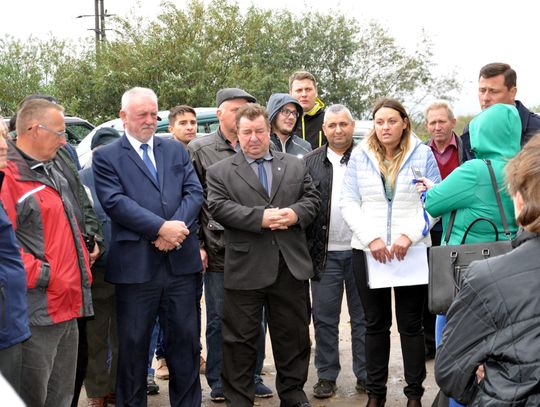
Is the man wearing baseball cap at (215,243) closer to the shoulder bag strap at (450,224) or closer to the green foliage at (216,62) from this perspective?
the shoulder bag strap at (450,224)

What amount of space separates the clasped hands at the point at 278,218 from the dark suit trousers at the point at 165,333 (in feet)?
2.17

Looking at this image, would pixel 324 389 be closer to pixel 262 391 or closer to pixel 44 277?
pixel 262 391

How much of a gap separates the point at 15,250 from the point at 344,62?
2737 centimetres

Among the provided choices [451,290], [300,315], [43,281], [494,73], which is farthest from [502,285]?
[494,73]

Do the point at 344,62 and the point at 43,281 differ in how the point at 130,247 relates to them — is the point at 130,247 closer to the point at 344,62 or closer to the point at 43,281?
the point at 43,281

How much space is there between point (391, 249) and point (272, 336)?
107 centimetres

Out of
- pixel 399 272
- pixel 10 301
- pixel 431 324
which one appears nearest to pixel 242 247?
pixel 399 272

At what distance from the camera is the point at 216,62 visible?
85.0 feet

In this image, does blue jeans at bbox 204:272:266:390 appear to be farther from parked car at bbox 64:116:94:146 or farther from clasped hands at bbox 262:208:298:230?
parked car at bbox 64:116:94:146

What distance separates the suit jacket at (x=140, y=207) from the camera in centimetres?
510

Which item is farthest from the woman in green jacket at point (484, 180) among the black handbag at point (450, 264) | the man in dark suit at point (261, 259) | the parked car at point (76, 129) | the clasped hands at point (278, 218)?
the parked car at point (76, 129)

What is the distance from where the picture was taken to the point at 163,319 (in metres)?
5.39

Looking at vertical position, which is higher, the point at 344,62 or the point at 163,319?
the point at 344,62

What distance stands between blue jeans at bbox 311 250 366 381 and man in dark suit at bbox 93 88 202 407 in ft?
3.90
